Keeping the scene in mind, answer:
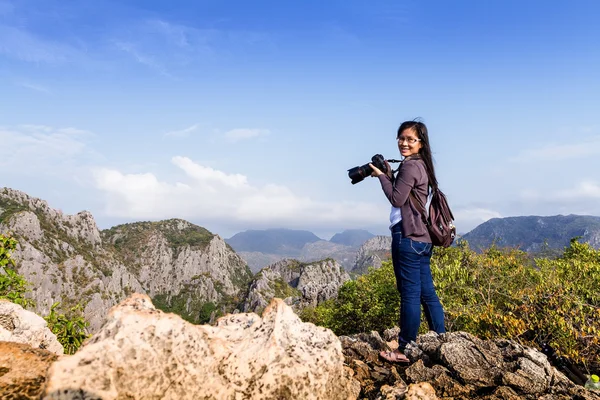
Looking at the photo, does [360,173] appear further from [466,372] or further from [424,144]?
[466,372]

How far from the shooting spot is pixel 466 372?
4836mm

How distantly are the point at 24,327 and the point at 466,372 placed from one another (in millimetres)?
5838

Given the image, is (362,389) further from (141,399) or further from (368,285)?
(368,285)

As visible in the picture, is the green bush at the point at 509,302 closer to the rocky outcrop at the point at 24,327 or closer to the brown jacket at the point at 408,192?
the brown jacket at the point at 408,192

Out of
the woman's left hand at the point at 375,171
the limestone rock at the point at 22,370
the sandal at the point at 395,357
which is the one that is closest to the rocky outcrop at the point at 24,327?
the limestone rock at the point at 22,370

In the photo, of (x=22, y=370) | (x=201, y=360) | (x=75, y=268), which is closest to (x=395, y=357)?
(x=201, y=360)

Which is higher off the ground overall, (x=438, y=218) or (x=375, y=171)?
(x=375, y=171)

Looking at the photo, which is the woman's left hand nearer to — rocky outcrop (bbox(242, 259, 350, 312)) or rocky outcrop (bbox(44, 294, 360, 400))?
rocky outcrop (bbox(44, 294, 360, 400))

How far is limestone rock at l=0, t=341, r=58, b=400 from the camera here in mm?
3170

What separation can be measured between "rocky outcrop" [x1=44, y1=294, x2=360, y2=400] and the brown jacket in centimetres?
232

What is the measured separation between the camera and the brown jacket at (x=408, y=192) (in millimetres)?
5609

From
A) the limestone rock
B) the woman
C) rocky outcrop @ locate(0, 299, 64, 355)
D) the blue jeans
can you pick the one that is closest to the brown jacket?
the woman

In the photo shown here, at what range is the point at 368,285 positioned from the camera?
19.2 meters

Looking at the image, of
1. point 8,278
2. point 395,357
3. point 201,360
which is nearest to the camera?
point 201,360
